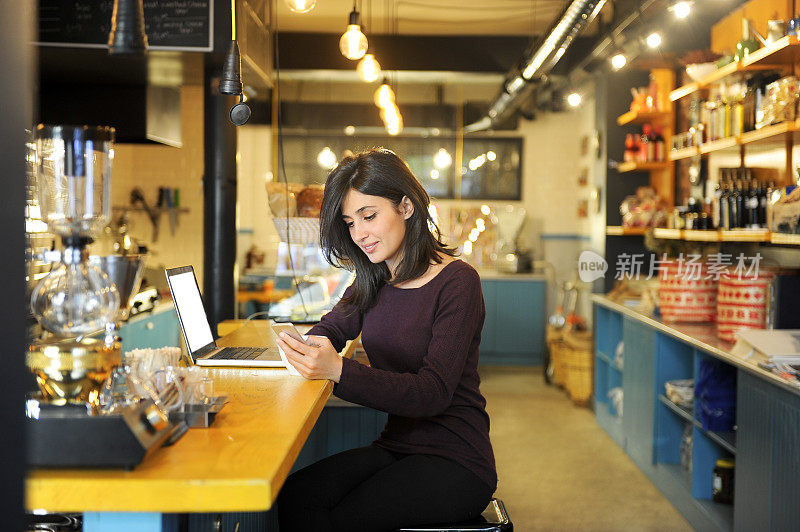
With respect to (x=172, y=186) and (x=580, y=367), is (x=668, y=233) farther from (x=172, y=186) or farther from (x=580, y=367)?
(x=172, y=186)

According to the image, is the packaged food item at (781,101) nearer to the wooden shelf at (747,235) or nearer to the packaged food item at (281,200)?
the wooden shelf at (747,235)

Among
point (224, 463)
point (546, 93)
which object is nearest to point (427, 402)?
point (224, 463)

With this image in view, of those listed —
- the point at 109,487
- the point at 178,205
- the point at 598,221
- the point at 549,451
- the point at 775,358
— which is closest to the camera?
the point at 109,487

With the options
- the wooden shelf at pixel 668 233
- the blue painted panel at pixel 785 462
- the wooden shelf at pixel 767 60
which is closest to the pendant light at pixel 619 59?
the wooden shelf at pixel 767 60

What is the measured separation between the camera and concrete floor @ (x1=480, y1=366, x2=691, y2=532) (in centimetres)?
406

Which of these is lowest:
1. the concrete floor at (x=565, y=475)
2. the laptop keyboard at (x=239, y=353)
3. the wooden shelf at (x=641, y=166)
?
the concrete floor at (x=565, y=475)

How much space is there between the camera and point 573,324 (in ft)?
23.1

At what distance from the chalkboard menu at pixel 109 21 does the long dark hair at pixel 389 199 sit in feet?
6.52

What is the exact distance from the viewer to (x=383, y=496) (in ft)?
6.62

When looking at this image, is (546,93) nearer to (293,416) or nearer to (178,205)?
(178,205)

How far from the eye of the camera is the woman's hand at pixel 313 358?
2.01 m

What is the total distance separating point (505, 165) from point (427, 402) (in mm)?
6938

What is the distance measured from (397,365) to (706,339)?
2272mm

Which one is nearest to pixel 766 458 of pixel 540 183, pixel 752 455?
pixel 752 455
